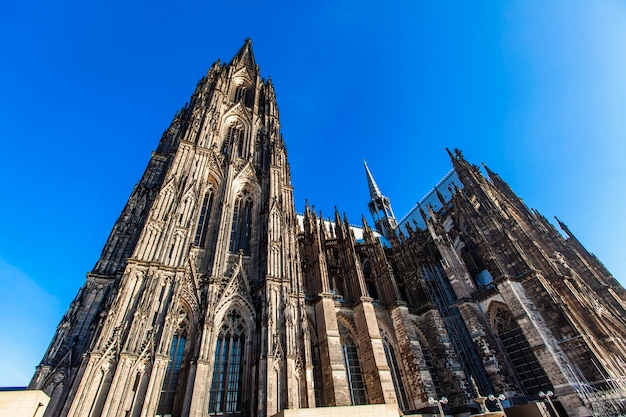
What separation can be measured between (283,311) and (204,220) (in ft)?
23.5

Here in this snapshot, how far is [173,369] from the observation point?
1189cm

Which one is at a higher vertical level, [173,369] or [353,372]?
[353,372]

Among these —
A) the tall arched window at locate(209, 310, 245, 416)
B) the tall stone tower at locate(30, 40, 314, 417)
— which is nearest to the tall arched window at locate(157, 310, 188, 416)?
the tall stone tower at locate(30, 40, 314, 417)

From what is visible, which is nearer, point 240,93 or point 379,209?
point 240,93

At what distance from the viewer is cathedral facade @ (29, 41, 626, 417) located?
11234mm

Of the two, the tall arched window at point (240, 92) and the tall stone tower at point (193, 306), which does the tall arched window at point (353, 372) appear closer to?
the tall stone tower at point (193, 306)

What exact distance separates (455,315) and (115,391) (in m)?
19.0

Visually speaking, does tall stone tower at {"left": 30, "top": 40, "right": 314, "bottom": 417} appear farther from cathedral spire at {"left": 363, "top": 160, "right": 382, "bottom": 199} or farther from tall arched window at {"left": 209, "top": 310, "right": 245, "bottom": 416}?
cathedral spire at {"left": 363, "top": 160, "right": 382, "bottom": 199}

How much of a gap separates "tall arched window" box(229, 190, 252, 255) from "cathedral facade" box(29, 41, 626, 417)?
0.30 ft

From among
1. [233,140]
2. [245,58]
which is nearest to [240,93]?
[245,58]

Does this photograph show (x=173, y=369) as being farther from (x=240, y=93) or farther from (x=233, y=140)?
(x=240, y=93)

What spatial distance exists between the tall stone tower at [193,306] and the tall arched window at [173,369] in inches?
1.4

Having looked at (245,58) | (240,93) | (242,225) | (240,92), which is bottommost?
(242,225)

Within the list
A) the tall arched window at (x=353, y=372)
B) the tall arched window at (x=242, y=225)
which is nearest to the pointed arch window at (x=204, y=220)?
the tall arched window at (x=242, y=225)
